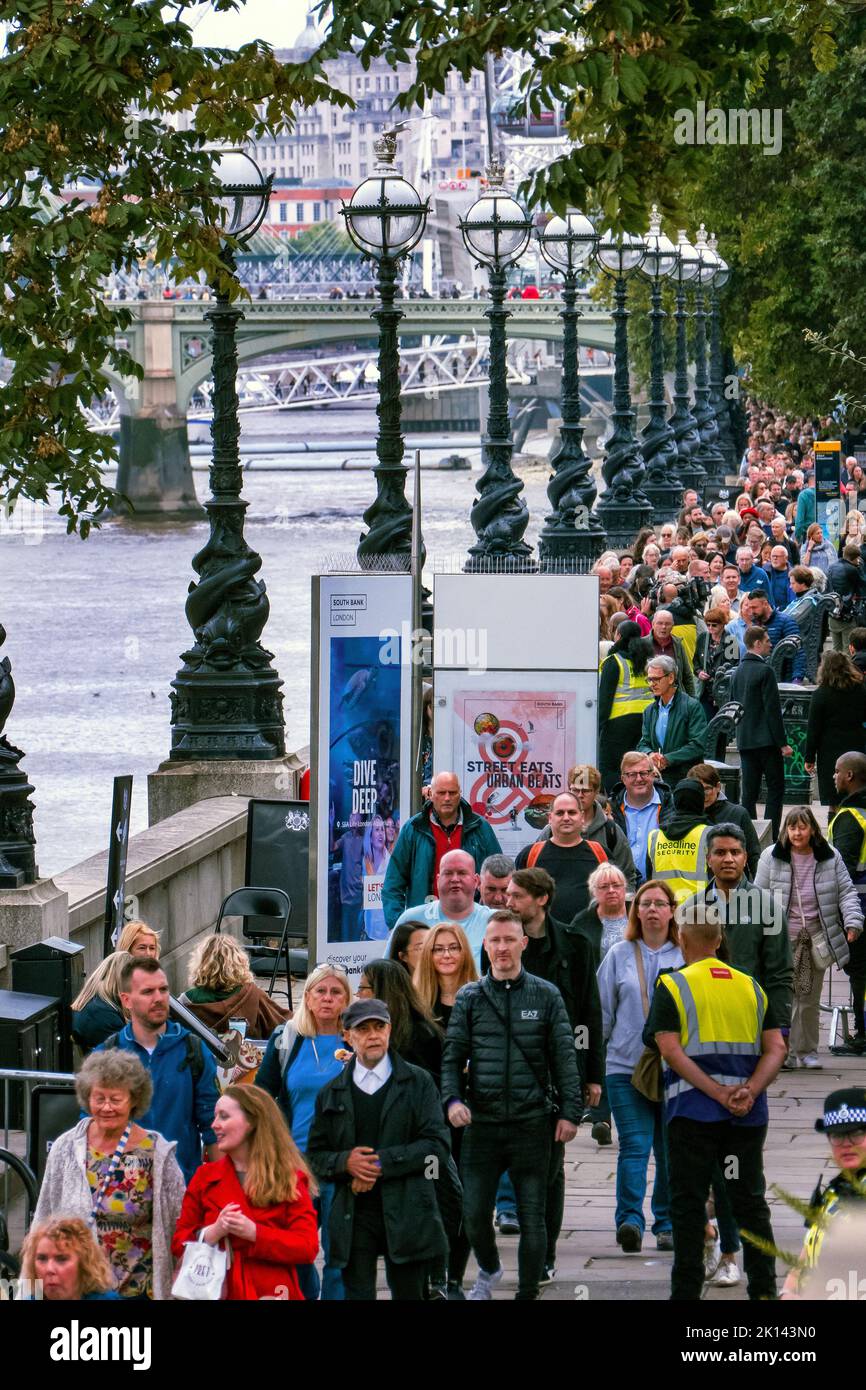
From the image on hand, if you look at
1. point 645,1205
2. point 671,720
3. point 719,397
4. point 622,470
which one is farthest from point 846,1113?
point 719,397

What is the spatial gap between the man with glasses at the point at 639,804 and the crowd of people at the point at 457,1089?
0.60m

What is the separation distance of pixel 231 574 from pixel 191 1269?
9.79 meters

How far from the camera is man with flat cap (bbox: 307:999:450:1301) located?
7527 millimetres

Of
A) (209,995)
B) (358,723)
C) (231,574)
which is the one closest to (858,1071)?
(358,723)

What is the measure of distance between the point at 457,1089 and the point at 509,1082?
173mm

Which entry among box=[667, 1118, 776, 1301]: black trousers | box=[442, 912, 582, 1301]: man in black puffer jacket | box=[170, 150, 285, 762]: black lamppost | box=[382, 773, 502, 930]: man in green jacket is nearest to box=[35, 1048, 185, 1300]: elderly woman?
box=[442, 912, 582, 1301]: man in black puffer jacket

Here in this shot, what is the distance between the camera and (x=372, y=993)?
8.14 metres

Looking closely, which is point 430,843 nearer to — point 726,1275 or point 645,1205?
point 645,1205

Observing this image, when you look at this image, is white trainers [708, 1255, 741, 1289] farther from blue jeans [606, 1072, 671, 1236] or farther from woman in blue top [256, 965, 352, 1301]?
woman in blue top [256, 965, 352, 1301]

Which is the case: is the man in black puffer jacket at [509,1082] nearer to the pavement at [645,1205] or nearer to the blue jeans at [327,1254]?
the pavement at [645,1205]

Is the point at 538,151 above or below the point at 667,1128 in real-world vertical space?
above

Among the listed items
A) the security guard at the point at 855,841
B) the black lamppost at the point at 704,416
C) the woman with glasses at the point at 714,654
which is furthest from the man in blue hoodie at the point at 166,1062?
the black lamppost at the point at 704,416

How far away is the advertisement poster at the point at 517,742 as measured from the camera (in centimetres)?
1211
